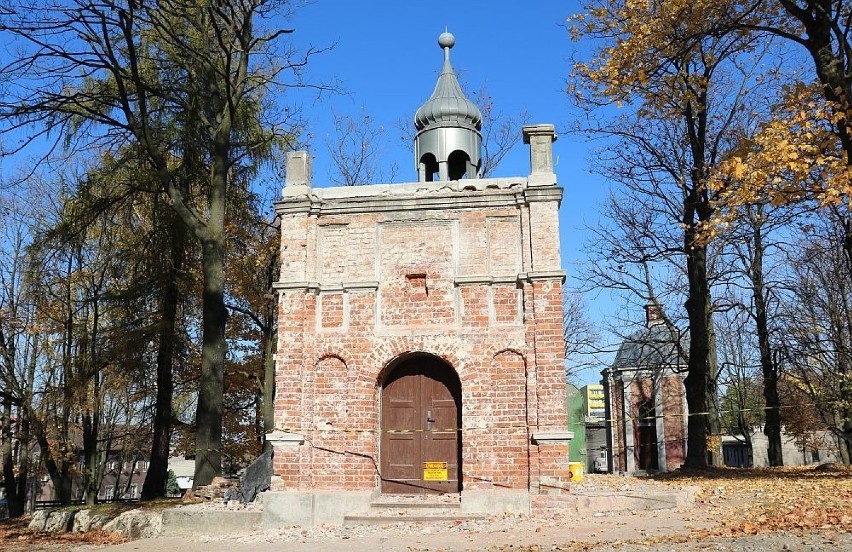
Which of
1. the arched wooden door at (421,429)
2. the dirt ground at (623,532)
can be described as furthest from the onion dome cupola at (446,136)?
the dirt ground at (623,532)

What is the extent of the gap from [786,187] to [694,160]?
791cm

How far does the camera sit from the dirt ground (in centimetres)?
852

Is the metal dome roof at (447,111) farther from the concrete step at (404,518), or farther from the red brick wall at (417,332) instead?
the concrete step at (404,518)

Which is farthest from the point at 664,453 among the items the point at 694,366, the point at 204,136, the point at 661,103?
the point at 204,136

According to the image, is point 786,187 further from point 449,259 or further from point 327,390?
point 327,390

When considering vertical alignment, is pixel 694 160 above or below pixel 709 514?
above

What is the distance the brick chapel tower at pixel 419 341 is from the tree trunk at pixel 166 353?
8686 mm

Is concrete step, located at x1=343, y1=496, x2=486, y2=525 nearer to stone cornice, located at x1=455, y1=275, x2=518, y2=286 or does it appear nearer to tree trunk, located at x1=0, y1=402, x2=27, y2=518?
stone cornice, located at x1=455, y1=275, x2=518, y2=286

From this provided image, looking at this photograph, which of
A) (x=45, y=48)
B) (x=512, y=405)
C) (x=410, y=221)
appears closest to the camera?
(x=512, y=405)

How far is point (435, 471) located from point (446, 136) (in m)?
6.71

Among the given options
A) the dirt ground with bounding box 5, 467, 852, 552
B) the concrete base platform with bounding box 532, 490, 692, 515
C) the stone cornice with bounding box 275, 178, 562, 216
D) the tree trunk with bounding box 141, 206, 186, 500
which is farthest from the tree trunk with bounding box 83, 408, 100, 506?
the concrete base platform with bounding box 532, 490, 692, 515

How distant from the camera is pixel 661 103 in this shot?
15.6m

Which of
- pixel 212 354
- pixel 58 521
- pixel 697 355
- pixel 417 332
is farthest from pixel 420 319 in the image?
pixel 697 355

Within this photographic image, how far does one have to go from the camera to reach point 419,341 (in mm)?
12867
